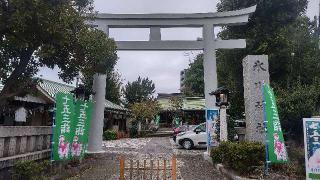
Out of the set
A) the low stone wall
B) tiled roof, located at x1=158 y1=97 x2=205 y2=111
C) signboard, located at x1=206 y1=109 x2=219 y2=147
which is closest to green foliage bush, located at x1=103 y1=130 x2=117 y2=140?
tiled roof, located at x1=158 y1=97 x2=205 y2=111

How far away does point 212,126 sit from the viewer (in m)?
16.5

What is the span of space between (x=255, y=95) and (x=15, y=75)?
8.18m

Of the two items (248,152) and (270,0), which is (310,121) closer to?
(248,152)

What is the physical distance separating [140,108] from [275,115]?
96.4 feet

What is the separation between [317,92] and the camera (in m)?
16.7

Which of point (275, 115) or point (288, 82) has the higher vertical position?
point (288, 82)

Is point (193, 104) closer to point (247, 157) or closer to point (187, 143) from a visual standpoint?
point (187, 143)

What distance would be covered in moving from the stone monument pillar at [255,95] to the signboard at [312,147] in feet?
15.3

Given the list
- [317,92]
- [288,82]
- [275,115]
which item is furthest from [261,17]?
[275,115]

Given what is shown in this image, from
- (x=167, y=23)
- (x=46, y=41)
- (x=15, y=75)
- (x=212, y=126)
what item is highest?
(x=167, y=23)

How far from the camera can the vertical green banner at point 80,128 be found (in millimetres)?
13109

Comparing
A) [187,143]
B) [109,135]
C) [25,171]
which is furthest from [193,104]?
[25,171]

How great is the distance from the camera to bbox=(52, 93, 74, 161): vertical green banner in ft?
36.7

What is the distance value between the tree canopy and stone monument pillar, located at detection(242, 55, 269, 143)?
16.9ft
